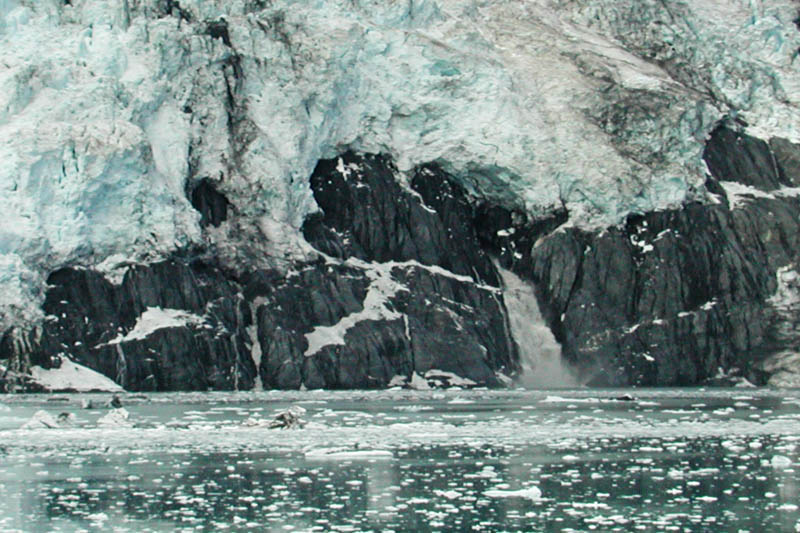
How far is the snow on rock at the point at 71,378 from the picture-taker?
65750mm

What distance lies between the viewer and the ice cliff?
230 ft

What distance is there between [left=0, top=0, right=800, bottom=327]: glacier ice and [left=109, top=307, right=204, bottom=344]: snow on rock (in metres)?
3.28

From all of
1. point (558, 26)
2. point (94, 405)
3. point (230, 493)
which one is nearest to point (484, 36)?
point (558, 26)

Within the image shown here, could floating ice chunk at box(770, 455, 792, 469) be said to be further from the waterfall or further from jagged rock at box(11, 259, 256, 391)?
the waterfall

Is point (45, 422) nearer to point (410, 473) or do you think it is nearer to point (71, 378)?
point (410, 473)

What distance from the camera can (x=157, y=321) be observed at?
70.1m

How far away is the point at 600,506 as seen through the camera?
71.9ft

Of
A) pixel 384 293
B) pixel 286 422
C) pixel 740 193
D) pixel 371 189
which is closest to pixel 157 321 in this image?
pixel 384 293

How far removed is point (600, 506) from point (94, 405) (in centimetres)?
3633

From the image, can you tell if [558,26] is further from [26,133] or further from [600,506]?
[600,506]

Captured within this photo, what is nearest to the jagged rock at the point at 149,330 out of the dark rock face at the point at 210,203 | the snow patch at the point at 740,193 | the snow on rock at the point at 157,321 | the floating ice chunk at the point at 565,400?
the snow on rock at the point at 157,321

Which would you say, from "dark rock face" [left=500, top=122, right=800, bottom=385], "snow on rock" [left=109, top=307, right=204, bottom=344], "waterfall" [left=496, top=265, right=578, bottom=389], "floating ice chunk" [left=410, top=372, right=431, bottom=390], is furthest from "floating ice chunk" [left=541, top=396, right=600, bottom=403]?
"snow on rock" [left=109, top=307, right=204, bottom=344]

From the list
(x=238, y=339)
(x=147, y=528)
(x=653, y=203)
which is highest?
(x=653, y=203)

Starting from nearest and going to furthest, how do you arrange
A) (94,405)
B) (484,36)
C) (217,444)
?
(217,444) < (94,405) < (484,36)
